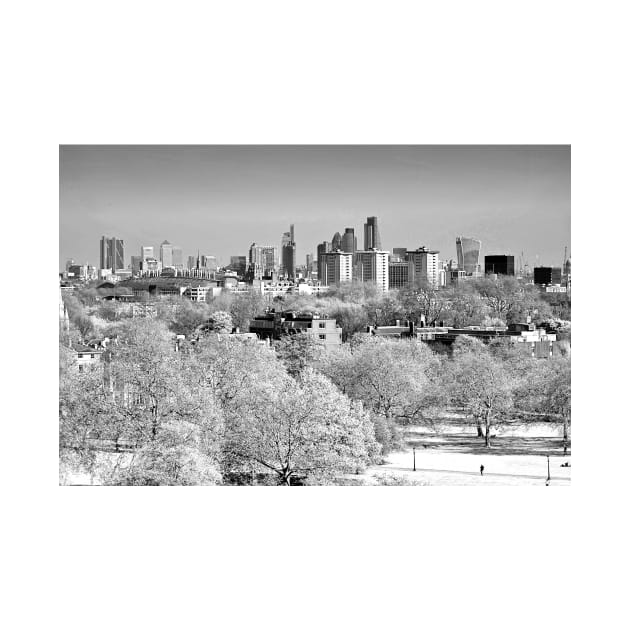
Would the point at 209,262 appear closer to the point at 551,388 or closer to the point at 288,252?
the point at 288,252

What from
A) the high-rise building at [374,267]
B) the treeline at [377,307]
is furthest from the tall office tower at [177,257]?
the high-rise building at [374,267]

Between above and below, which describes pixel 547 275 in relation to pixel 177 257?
below

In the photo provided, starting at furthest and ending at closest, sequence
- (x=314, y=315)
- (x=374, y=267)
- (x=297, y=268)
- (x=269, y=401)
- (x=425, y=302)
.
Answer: (x=425, y=302)
(x=314, y=315)
(x=374, y=267)
(x=297, y=268)
(x=269, y=401)

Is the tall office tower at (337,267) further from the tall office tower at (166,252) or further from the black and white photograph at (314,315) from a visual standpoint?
the tall office tower at (166,252)

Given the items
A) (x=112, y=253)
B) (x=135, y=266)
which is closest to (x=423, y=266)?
(x=135, y=266)

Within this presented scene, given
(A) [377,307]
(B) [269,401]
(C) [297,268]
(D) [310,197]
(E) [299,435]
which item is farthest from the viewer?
(A) [377,307]
